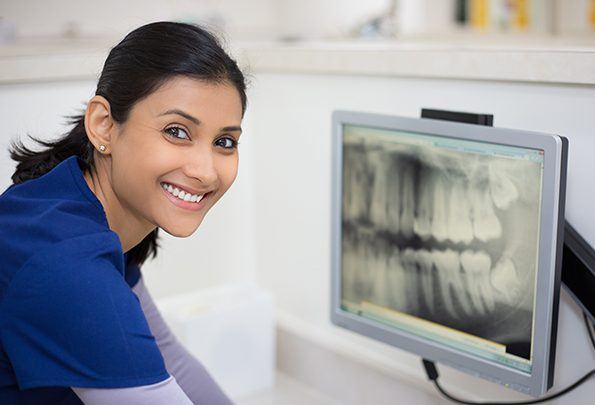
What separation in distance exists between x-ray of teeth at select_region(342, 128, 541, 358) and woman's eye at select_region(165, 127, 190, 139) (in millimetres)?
342

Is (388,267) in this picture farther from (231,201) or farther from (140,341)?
(231,201)

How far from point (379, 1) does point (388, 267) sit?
2.08 metres

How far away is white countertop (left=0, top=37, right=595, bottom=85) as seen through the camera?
1.13 metres

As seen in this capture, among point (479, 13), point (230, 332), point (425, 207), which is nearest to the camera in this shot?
point (425, 207)

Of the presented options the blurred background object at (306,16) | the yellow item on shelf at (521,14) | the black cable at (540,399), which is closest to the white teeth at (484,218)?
the black cable at (540,399)

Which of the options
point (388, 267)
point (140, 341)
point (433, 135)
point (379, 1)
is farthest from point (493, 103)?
point (379, 1)

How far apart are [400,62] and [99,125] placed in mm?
561

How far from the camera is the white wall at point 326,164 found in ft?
3.78

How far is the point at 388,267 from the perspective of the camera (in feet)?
→ 4.08

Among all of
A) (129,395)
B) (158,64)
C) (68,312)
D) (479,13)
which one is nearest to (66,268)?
(68,312)

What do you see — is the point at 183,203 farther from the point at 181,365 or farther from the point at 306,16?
the point at 306,16

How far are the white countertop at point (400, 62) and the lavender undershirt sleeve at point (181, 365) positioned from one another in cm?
39

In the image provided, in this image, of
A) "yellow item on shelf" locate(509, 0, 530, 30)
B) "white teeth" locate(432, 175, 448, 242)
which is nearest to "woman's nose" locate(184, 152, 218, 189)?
"white teeth" locate(432, 175, 448, 242)

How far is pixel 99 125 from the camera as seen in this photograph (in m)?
1.01
